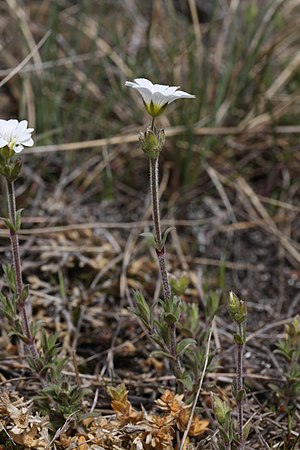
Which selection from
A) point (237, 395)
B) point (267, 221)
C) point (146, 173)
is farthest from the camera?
point (146, 173)

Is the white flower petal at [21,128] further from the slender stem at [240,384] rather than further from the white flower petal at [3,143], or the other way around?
the slender stem at [240,384]

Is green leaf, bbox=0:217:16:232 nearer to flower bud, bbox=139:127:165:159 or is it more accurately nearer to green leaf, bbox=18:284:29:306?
green leaf, bbox=18:284:29:306

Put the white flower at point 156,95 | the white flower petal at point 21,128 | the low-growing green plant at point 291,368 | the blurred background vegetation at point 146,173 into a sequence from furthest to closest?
the blurred background vegetation at point 146,173 → the low-growing green plant at point 291,368 → the white flower petal at point 21,128 → the white flower at point 156,95

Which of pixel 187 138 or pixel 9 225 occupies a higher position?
pixel 187 138

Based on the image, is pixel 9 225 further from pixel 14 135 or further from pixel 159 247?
pixel 159 247

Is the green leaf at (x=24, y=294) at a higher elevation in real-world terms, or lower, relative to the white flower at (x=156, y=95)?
lower

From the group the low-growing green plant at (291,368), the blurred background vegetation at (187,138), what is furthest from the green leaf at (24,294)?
the blurred background vegetation at (187,138)

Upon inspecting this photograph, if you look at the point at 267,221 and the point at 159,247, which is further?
the point at 267,221

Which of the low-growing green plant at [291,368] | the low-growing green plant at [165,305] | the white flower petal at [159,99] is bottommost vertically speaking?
the low-growing green plant at [291,368]

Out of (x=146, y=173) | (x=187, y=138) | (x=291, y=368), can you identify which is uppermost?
(x=187, y=138)

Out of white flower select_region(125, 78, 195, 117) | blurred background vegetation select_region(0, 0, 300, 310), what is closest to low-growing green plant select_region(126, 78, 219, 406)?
white flower select_region(125, 78, 195, 117)

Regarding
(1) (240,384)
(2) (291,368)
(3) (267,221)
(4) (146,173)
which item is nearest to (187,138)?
(4) (146,173)

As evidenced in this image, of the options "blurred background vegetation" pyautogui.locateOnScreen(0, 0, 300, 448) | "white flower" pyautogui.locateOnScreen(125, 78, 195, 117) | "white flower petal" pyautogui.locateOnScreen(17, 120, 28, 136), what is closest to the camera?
"white flower" pyautogui.locateOnScreen(125, 78, 195, 117)

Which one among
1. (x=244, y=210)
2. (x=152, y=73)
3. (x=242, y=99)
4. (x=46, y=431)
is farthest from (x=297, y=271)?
(x=46, y=431)
